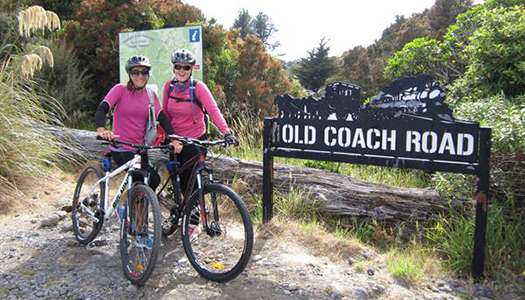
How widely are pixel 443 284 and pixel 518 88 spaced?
2.58m

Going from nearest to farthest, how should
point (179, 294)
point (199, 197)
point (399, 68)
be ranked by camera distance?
point (179, 294) < point (199, 197) < point (399, 68)

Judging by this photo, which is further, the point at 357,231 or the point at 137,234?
the point at 357,231

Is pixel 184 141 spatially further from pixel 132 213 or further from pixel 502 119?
pixel 502 119

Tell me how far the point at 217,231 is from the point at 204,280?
0.37 meters

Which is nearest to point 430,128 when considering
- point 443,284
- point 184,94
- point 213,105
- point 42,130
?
point 443,284

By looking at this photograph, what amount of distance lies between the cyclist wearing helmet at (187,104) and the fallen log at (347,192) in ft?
1.73

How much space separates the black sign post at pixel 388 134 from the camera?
3.62 m

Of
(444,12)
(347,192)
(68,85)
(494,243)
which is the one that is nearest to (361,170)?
(347,192)

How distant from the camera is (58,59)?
9031mm

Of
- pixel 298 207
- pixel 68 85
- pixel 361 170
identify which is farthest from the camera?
pixel 68 85

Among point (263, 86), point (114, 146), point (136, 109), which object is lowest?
point (114, 146)

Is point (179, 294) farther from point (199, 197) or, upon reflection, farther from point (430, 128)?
point (430, 128)

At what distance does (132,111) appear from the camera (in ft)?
13.2

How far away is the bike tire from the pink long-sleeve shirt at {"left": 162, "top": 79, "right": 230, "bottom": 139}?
834 mm
